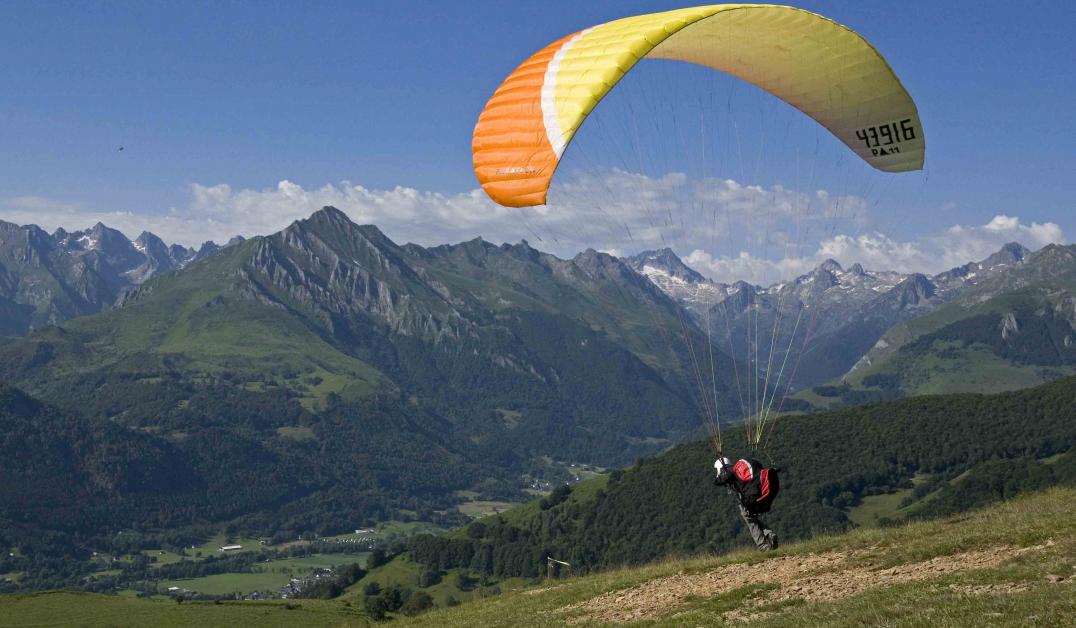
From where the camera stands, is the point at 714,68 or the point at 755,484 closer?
the point at 755,484

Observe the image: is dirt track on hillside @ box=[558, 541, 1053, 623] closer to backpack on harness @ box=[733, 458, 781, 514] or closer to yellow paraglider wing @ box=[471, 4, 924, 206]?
backpack on harness @ box=[733, 458, 781, 514]

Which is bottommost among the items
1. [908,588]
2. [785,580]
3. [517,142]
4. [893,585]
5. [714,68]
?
[785,580]

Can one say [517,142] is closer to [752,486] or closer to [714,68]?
[714,68]

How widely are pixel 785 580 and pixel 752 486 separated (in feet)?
14.8

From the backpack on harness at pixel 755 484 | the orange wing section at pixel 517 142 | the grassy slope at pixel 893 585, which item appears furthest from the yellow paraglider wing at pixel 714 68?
the grassy slope at pixel 893 585

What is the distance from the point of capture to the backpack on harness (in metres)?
24.8

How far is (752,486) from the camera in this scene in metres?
25.3

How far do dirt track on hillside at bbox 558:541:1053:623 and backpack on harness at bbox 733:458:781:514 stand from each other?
1.85 meters

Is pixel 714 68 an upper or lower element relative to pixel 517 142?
upper

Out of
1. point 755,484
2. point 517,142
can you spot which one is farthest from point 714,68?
point 755,484

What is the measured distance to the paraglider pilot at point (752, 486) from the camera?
24.9 metres

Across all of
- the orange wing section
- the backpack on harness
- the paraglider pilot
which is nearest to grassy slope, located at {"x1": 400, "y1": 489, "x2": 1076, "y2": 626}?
the paraglider pilot

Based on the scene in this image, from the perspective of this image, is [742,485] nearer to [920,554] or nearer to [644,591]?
[644,591]

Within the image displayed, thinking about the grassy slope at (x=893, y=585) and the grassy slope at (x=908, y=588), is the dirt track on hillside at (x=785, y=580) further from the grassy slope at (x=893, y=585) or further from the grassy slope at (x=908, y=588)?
the grassy slope at (x=908, y=588)
